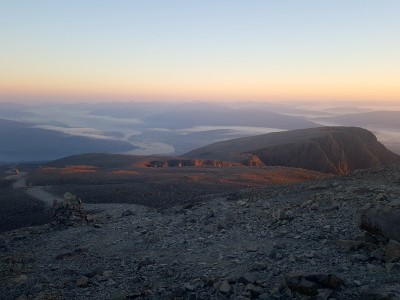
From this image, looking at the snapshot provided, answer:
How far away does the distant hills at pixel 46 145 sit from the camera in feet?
504

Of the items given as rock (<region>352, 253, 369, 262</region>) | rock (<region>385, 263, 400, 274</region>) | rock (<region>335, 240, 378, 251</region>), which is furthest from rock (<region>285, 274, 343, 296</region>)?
rock (<region>335, 240, 378, 251</region>)

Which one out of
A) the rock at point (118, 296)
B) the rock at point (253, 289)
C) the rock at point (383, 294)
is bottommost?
the rock at point (118, 296)

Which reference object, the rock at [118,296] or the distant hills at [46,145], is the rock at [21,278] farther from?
the distant hills at [46,145]

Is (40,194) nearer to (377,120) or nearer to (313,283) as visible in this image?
(313,283)

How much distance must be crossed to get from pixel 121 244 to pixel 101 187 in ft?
51.1

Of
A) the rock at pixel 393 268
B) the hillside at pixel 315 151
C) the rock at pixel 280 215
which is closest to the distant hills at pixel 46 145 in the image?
the hillside at pixel 315 151

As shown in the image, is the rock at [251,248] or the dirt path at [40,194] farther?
the dirt path at [40,194]

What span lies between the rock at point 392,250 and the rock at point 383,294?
1.69m

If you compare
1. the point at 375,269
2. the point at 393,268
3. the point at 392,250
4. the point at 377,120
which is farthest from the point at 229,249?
the point at 377,120

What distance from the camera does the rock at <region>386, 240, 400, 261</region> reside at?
325 inches

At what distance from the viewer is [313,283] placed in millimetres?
7523

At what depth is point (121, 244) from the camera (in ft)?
44.6

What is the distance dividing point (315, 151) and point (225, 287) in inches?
1908

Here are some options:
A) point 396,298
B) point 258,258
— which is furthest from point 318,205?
point 396,298
